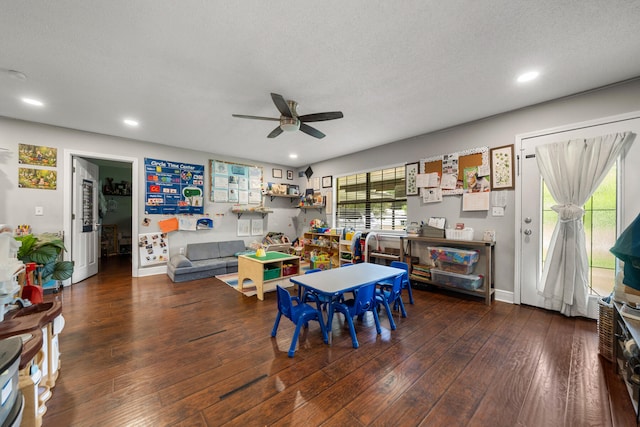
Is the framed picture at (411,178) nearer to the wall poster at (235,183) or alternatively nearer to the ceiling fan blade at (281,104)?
the ceiling fan blade at (281,104)

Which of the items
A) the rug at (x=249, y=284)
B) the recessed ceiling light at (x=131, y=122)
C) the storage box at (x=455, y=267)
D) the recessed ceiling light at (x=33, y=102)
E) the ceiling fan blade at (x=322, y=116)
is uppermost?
the recessed ceiling light at (x=33, y=102)

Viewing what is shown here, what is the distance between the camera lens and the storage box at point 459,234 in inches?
142

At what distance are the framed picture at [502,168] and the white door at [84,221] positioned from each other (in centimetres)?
655

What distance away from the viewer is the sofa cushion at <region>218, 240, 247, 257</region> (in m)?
5.46

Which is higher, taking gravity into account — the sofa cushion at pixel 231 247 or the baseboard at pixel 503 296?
the sofa cushion at pixel 231 247

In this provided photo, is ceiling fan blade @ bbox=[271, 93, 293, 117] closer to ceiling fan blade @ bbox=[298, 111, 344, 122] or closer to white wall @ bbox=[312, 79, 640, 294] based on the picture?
ceiling fan blade @ bbox=[298, 111, 344, 122]

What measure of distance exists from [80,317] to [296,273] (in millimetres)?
2674

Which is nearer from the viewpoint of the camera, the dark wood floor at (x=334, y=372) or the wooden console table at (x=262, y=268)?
the dark wood floor at (x=334, y=372)

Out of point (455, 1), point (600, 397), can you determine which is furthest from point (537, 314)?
point (455, 1)

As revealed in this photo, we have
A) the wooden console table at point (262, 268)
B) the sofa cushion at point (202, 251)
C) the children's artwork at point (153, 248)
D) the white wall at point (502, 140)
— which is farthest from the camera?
the sofa cushion at point (202, 251)

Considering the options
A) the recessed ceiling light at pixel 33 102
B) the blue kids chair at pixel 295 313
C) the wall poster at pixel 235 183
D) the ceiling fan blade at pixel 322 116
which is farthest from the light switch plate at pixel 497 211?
the recessed ceiling light at pixel 33 102

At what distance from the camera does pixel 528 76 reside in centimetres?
250

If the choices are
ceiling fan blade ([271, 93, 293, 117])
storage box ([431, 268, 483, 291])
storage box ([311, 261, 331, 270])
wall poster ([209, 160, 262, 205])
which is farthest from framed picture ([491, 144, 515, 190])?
wall poster ([209, 160, 262, 205])

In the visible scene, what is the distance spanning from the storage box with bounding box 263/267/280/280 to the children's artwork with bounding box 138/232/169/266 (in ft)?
8.43
